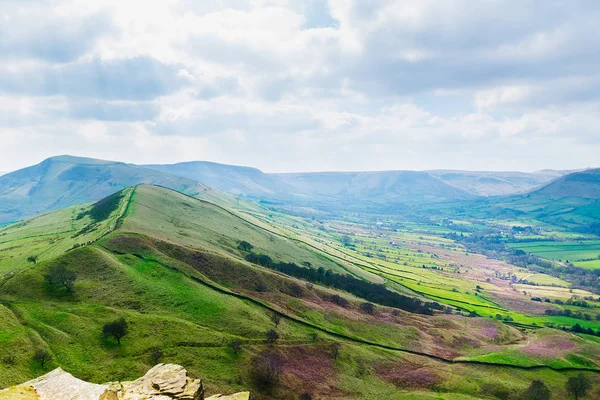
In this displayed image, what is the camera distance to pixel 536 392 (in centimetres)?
9400

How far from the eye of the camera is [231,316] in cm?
10094

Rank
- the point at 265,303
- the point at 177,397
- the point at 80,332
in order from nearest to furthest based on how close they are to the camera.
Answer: the point at 177,397
the point at 80,332
the point at 265,303

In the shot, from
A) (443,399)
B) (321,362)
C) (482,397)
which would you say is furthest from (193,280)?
(482,397)

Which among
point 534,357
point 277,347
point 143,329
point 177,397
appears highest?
point 177,397

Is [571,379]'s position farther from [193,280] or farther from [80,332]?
[80,332]

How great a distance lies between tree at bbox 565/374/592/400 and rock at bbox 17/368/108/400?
119 m

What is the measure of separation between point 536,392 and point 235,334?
78560mm

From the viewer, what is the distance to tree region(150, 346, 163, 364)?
7525 centimetres

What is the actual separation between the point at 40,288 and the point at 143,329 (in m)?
33.8

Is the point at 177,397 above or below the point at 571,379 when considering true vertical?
above

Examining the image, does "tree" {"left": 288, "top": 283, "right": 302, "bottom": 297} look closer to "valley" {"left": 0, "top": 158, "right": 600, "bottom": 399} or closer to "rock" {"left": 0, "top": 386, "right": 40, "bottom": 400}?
"valley" {"left": 0, "top": 158, "right": 600, "bottom": 399}

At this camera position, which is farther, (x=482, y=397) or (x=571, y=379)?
(x=571, y=379)

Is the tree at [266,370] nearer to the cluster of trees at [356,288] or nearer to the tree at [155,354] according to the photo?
the tree at [155,354]

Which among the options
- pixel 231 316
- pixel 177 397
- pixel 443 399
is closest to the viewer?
pixel 177 397
